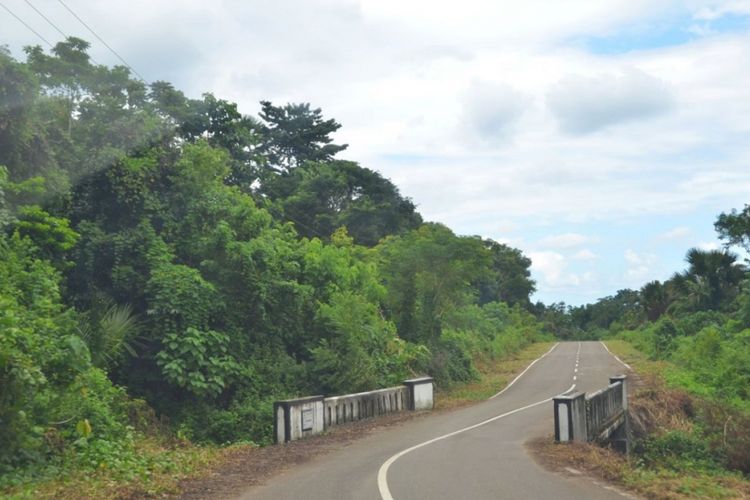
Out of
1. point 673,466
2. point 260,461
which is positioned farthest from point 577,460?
point 260,461

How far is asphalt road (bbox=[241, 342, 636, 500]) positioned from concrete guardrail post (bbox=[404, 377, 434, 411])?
47.7 inches

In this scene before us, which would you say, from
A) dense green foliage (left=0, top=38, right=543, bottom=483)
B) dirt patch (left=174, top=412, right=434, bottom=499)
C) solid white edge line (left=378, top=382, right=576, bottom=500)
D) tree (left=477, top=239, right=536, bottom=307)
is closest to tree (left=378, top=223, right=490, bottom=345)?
dense green foliage (left=0, top=38, right=543, bottom=483)

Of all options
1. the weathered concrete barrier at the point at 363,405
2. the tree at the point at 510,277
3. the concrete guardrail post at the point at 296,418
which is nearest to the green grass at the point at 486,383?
the weathered concrete barrier at the point at 363,405

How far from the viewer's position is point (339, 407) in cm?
1895

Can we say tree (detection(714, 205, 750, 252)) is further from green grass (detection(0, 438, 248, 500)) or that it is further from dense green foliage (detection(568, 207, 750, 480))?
green grass (detection(0, 438, 248, 500))

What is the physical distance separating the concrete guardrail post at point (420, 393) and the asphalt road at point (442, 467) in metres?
1.21

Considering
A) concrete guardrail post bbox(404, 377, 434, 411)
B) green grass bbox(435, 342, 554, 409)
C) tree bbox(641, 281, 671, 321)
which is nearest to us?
concrete guardrail post bbox(404, 377, 434, 411)

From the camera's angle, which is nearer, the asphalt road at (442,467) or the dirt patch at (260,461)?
the asphalt road at (442,467)

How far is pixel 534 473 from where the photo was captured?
12.2 metres

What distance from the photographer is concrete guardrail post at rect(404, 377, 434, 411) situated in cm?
2348

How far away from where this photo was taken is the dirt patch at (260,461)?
36.5ft

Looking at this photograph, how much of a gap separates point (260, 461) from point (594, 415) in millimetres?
7757

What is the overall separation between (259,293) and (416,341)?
34.0 feet

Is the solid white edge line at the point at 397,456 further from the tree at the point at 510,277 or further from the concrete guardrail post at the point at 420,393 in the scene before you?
the tree at the point at 510,277
